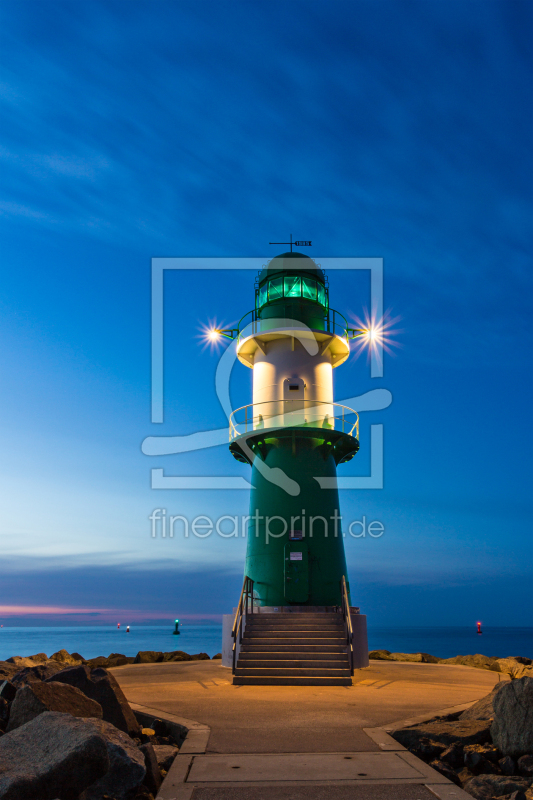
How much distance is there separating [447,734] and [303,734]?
1.47 metres

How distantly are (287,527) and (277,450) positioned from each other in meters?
2.13

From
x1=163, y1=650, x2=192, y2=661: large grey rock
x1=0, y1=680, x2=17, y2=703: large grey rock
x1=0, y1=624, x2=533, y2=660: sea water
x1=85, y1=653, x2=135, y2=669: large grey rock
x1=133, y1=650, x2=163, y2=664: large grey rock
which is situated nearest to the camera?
x1=0, y1=680, x2=17, y2=703: large grey rock

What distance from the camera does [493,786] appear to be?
4.38 m

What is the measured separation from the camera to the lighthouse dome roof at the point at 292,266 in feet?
58.6

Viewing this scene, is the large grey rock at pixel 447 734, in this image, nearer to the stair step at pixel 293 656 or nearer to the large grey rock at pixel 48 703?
the large grey rock at pixel 48 703

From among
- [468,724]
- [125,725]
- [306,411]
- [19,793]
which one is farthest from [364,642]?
[19,793]

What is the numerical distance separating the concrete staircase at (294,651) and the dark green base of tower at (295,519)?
5.74ft

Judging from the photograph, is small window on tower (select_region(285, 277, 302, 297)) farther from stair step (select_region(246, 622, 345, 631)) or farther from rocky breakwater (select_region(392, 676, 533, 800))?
rocky breakwater (select_region(392, 676, 533, 800))

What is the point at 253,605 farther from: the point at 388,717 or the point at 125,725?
the point at 125,725

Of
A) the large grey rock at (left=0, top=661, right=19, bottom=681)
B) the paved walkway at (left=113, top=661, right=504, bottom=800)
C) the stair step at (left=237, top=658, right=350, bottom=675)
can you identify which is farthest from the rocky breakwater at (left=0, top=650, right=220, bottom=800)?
the stair step at (left=237, top=658, right=350, bottom=675)

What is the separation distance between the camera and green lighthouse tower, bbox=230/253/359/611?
1476 cm

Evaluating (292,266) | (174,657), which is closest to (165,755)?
(174,657)

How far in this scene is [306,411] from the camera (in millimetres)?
16031

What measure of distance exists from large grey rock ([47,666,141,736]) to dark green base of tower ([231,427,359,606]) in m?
8.69
